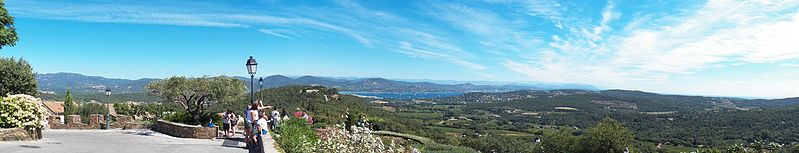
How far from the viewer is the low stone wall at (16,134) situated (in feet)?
47.0

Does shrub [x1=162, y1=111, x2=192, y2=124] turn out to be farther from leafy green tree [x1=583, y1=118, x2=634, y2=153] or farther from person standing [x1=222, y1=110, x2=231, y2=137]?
leafy green tree [x1=583, y1=118, x2=634, y2=153]

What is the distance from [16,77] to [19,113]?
58.2 ft

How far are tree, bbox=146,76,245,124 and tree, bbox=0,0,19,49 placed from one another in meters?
7.01

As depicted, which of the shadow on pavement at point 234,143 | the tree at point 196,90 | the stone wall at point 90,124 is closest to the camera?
the shadow on pavement at point 234,143

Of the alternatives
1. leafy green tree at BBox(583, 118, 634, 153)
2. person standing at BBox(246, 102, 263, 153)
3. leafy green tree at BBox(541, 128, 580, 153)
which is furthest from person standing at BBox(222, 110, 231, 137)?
leafy green tree at BBox(541, 128, 580, 153)

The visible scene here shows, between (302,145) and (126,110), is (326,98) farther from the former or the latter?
(302,145)

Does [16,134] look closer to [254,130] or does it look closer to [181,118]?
[254,130]

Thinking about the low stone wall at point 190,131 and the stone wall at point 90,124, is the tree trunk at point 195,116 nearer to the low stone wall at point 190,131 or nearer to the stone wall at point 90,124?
the low stone wall at point 190,131

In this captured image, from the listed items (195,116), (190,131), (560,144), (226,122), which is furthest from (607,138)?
(190,131)

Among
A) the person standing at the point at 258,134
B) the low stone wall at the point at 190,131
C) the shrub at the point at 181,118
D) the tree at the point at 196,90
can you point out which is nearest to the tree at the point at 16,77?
the tree at the point at 196,90

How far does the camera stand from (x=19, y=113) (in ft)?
48.5

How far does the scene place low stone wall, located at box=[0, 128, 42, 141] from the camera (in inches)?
564

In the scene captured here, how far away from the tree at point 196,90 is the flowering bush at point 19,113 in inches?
371

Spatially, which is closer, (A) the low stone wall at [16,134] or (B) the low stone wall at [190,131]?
(A) the low stone wall at [16,134]
